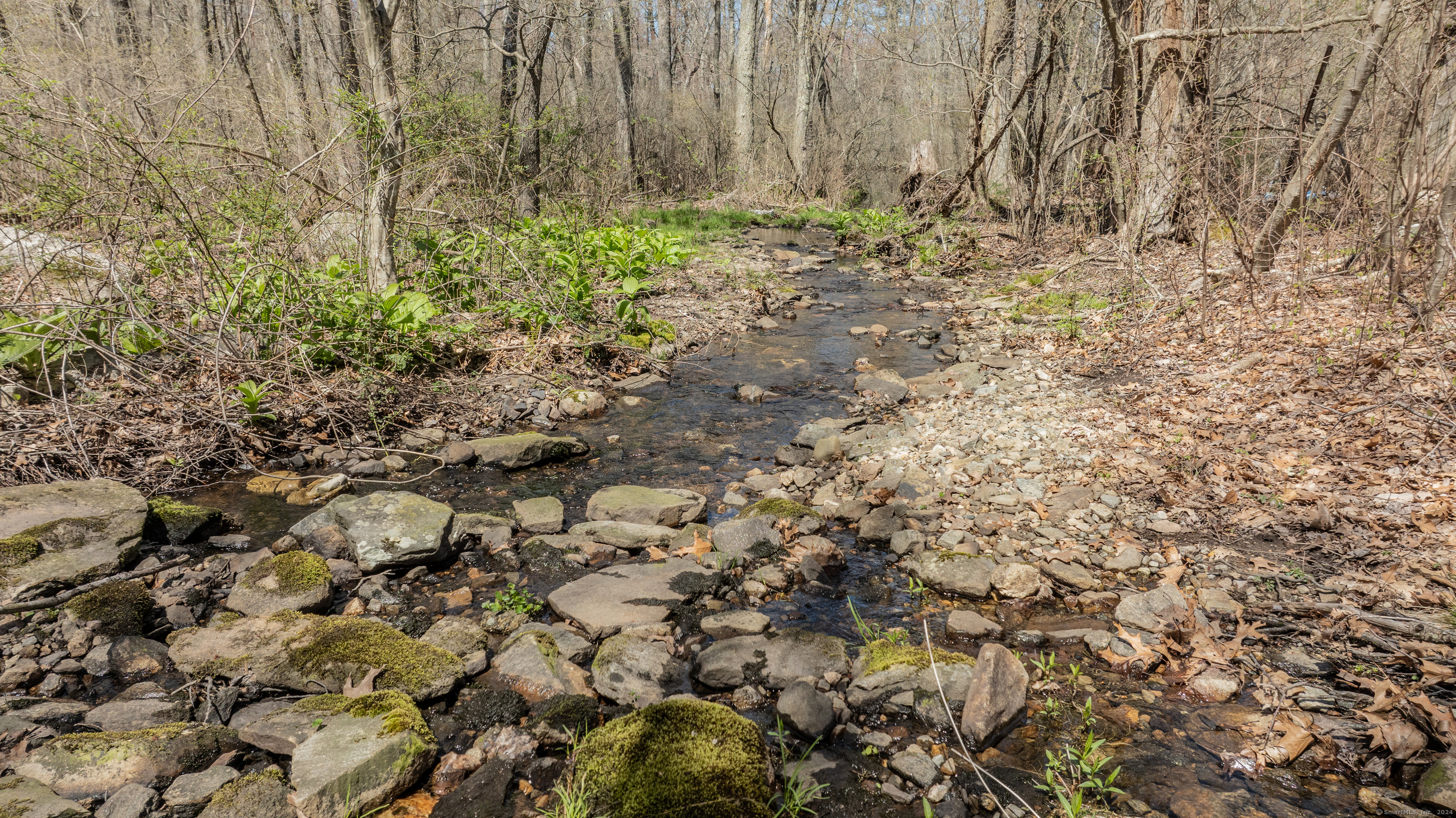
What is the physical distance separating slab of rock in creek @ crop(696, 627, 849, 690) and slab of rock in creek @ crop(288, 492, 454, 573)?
186 cm

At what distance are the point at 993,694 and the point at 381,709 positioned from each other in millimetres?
2453

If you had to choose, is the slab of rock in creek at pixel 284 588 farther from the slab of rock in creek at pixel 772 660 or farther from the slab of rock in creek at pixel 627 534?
the slab of rock in creek at pixel 772 660

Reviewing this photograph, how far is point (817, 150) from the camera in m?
20.9

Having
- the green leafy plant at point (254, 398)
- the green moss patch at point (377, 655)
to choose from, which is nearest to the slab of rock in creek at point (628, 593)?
the green moss patch at point (377, 655)

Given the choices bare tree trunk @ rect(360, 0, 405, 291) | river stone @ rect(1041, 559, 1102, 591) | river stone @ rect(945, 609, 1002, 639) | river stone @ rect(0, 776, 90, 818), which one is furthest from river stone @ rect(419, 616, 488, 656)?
bare tree trunk @ rect(360, 0, 405, 291)

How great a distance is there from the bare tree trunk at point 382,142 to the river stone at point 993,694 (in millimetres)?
6149

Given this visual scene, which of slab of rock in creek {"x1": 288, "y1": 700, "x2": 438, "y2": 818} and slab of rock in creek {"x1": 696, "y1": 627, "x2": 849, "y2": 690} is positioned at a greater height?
slab of rock in creek {"x1": 288, "y1": 700, "x2": 438, "y2": 818}

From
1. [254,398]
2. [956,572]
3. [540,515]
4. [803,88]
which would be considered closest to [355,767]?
[540,515]

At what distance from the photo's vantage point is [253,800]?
94.3 inches

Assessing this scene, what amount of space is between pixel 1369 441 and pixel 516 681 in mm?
4870

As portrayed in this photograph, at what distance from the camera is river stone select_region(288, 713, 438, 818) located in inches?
95.9

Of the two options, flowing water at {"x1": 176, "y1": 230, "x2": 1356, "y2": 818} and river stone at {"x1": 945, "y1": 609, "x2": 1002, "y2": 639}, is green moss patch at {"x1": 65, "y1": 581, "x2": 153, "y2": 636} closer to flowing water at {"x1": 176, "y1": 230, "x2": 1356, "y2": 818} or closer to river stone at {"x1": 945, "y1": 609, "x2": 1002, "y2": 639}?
flowing water at {"x1": 176, "y1": 230, "x2": 1356, "y2": 818}

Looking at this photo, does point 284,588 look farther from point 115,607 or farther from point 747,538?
point 747,538

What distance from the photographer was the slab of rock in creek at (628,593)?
3660 mm
